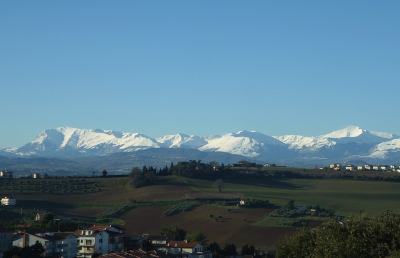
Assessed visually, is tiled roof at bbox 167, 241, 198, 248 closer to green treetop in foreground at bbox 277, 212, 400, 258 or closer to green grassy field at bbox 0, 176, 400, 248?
green grassy field at bbox 0, 176, 400, 248

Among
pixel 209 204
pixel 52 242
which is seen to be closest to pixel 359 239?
pixel 52 242

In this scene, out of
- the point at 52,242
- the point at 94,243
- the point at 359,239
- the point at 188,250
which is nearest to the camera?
the point at 359,239

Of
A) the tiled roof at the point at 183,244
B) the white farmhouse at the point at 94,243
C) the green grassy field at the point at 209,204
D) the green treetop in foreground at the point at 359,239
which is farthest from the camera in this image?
the green grassy field at the point at 209,204

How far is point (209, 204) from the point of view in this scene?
335 feet

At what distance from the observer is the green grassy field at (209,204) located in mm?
87375

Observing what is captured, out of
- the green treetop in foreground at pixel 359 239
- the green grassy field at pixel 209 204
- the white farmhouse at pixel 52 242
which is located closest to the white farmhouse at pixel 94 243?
the white farmhouse at pixel 52 242

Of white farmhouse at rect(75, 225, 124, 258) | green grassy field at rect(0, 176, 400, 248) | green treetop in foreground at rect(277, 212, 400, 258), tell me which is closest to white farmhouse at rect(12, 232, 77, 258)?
white farmhouse at rect(75, 225, 124, 258)

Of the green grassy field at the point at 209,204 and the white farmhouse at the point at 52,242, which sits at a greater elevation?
the green grassy field at the point at 209,204

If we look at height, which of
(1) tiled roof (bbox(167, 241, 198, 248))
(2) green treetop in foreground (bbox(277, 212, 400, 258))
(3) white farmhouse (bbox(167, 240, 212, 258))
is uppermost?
(2) green treetop in foreground (bbox(277, 212, 400, 258))

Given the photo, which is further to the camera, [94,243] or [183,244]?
[183,244]

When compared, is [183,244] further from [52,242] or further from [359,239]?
[359,239]

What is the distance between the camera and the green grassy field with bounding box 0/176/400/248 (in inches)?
3440

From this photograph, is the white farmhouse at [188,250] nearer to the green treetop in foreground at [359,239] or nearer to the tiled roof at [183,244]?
the tiled roof at [183,244]

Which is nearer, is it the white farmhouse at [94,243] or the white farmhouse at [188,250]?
the white farmhouse at [188,250]
